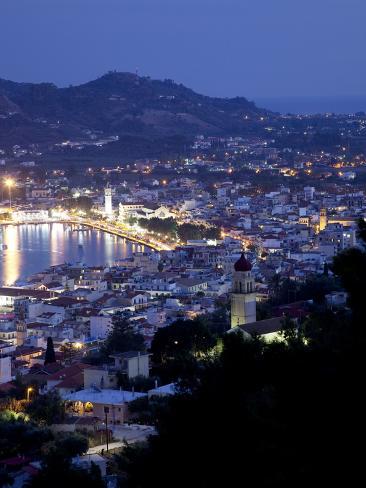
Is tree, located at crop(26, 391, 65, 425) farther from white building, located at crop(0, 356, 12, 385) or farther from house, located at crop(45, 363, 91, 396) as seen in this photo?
white building, located at crop(0, 356, 12, 385)

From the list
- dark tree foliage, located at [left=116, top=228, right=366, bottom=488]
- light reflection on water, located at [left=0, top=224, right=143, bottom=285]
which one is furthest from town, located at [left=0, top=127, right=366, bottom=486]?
dark tree foliage, located at [left=116, top=228, right=366, bottom=488]

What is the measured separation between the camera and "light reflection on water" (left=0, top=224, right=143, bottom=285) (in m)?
18.5

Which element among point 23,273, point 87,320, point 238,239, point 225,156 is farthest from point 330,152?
point 87,320

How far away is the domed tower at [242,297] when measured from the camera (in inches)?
365

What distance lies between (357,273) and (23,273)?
14460 millimetres

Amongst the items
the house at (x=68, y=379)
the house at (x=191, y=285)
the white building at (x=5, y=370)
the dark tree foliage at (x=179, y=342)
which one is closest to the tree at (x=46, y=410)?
the house at (x=68, y=379)

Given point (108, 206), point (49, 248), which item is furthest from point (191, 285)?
point (108, 206)

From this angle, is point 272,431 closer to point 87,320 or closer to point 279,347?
point 279,347

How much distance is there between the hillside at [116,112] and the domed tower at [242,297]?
127 feet

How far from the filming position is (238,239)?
2062 centimetres

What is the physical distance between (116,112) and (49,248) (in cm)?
3501

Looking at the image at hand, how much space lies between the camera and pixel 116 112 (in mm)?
55906

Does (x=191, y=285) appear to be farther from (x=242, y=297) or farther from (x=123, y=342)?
(x=242, y=297)

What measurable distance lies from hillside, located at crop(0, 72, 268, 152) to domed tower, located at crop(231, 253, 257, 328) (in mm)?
38674
